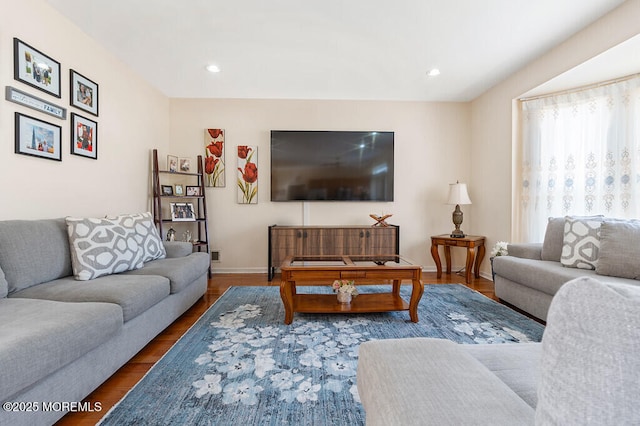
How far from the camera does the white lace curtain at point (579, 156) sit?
8.84 ft

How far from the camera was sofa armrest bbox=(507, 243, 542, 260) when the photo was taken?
9.32ft

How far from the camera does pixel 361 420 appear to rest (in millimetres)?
1336

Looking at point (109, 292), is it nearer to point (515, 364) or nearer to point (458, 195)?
point (515, 364)

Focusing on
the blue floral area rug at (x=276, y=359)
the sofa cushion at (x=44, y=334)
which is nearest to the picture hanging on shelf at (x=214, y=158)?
the blue floral area rug at (x=276, y=359)

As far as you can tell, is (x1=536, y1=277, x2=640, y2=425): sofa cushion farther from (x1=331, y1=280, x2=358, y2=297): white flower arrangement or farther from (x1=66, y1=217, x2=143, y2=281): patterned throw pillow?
(x1=66, y1=217, x2=143, y2=281): patterned throw pillow

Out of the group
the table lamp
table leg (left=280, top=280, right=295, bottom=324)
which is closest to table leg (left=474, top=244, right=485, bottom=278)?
the table lamp

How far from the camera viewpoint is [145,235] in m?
2.58

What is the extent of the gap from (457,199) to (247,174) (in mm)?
2797

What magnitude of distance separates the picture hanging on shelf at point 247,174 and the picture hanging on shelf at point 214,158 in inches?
9.6

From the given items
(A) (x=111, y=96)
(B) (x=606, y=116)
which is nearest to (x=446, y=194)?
(B) (x=606, y=116)

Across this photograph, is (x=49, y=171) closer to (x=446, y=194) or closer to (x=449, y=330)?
(x=449, y=330)

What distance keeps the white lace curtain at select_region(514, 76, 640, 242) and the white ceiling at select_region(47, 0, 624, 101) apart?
0.68 m

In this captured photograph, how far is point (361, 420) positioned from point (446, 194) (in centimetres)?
361

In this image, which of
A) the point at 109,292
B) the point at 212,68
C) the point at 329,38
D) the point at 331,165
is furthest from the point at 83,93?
the point at 331,165
